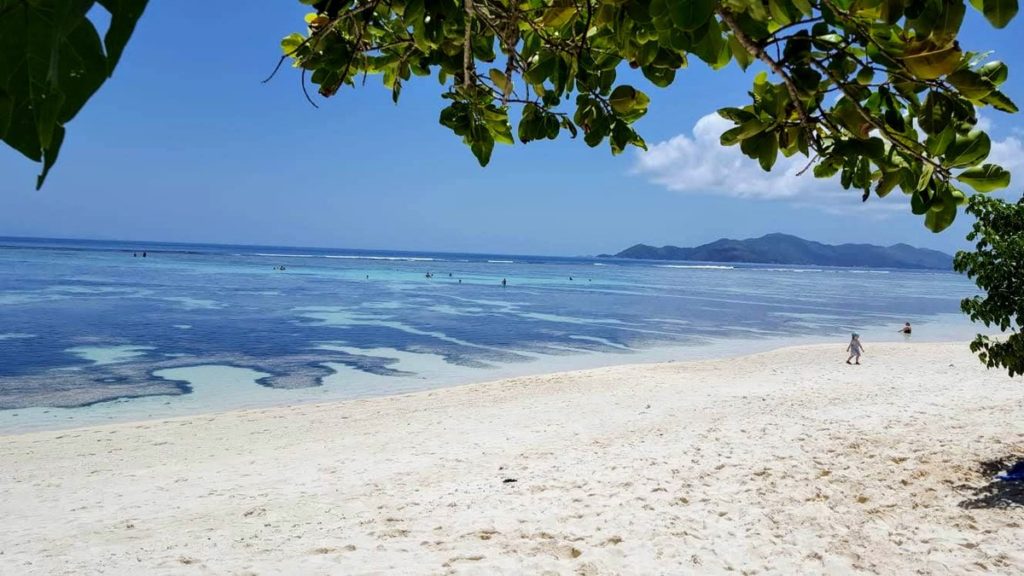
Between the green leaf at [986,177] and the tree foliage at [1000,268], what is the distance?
630 centimetres

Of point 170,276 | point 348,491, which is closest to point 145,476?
point 348,491

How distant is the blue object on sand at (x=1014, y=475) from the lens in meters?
6.46

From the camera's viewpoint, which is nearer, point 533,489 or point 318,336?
point 533,489

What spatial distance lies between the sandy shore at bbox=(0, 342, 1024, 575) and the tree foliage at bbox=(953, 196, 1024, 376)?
1.42m

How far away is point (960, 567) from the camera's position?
495 cm

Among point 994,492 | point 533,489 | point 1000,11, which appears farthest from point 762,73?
point 994,492

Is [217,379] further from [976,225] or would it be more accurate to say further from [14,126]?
[14,126]

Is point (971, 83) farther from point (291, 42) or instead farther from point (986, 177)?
point (291, 42)

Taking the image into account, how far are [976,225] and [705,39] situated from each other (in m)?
7.12

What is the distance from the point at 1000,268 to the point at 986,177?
655cm

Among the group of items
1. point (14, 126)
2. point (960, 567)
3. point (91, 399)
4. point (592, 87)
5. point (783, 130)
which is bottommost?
point (91, 399)

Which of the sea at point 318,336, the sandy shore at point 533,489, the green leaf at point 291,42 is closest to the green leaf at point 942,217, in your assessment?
the green leaf at point 291,42

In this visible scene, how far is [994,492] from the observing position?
6.28m

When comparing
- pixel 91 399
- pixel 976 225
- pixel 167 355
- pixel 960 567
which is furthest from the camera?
pixel 167 355
